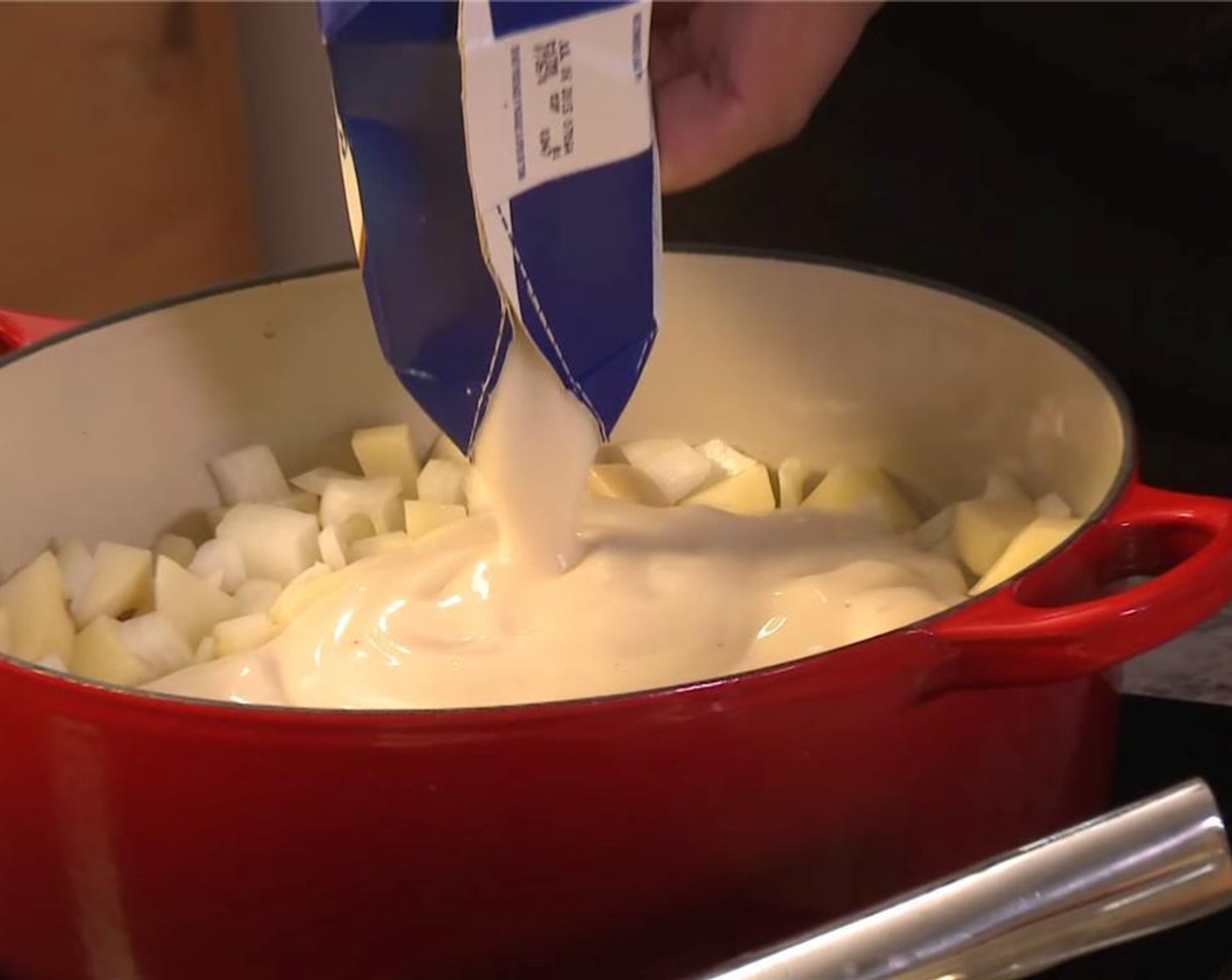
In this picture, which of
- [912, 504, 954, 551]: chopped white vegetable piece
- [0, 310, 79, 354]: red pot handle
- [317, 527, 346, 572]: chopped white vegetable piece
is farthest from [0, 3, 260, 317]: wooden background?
[912, 504, 954, 551]: chopped white vegetable piece

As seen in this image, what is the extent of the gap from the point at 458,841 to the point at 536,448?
0.21 metres

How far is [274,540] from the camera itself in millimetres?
754

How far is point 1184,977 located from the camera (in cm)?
51

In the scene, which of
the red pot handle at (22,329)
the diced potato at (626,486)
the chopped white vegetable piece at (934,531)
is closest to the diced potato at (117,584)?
the red pot handle at (22,329)

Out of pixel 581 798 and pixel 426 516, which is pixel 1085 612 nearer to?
pixel 581 798

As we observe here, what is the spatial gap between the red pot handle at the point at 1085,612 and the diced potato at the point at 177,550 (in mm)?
435

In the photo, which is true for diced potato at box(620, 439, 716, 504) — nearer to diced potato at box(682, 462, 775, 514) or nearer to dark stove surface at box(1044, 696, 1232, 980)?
diced potato at box(682, 462, 775, 514)

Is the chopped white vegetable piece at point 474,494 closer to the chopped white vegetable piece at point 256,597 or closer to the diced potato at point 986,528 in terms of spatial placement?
the chopped white vegetable piece at point 256,597

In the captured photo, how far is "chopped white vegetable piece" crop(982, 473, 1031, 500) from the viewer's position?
74cm

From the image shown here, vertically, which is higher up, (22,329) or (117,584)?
(22,329)

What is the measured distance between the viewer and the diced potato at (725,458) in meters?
0.82

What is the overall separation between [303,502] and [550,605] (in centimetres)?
24

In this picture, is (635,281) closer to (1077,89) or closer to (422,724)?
(422,724)

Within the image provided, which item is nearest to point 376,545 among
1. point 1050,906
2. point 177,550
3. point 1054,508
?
point 177,550
